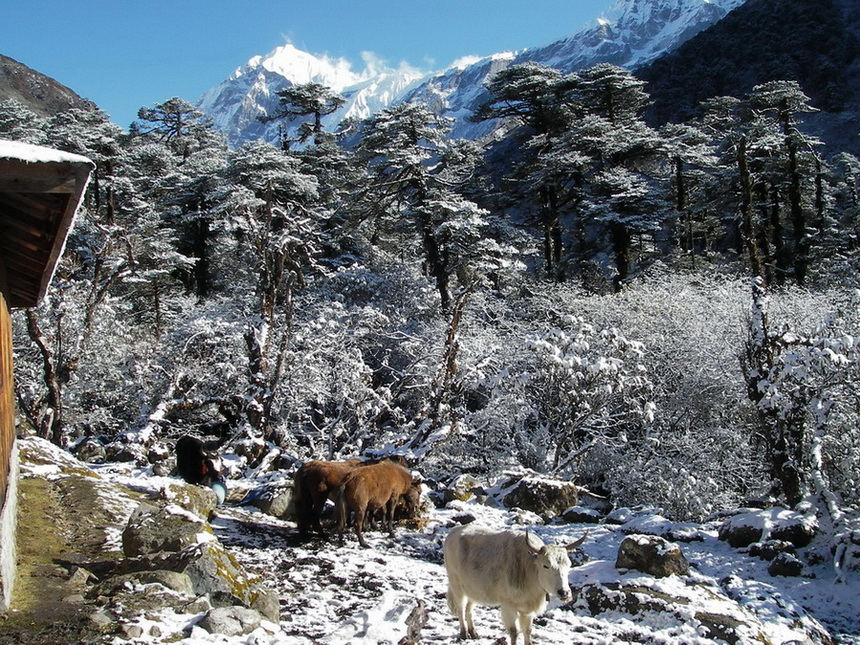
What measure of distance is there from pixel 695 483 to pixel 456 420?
17.0 ft

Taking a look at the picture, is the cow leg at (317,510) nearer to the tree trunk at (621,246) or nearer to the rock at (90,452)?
the rock at (90,452)

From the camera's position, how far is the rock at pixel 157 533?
5914 mm

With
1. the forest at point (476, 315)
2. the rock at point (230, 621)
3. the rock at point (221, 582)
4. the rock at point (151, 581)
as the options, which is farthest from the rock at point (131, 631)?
the forest at point (476, 315)

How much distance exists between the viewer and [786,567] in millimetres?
7527

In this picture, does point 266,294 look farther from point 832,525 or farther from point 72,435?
point 832,525

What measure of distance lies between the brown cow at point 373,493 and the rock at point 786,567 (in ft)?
16.0

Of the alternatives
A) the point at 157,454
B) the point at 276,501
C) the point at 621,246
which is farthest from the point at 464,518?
the point at 621,246

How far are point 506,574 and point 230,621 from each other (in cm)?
226

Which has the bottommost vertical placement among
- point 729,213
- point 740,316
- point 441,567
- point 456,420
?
point 441,567

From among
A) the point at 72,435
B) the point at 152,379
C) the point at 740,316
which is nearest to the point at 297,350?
the point at 152,379

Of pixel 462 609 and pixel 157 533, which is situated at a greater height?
pixel 157 533

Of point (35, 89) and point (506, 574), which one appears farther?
point (35, 89)

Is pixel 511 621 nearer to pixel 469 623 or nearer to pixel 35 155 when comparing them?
pixel 469 623

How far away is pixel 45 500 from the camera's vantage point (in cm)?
756
